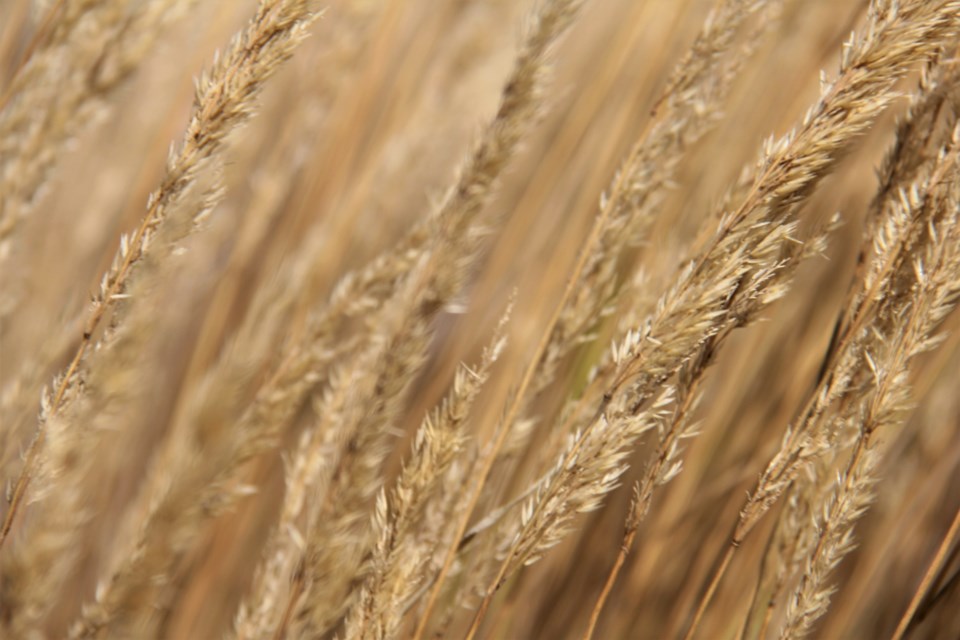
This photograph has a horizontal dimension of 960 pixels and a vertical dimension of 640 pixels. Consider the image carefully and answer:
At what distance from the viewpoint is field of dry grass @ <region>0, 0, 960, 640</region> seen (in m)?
0.74

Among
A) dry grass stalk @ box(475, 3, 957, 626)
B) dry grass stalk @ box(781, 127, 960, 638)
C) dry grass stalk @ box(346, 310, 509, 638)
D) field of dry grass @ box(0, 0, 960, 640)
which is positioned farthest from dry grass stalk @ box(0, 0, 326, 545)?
dry grass stalk @ box(781, 127, 960, 638)

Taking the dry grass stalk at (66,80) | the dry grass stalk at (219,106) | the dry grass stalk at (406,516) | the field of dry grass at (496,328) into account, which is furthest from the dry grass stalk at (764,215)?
the dry grass stalk at (66,80)

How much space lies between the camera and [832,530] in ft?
2.35

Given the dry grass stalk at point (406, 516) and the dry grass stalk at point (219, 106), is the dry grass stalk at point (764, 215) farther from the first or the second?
the dry grass stalk at point (219, 106)

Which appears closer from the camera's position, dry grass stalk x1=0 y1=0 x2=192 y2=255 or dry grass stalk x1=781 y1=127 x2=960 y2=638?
dry grass stalk x1=781 y1=127 x2=960 y2=638

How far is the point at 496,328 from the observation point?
75 cm

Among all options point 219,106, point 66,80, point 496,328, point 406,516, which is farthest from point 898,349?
point 66,80

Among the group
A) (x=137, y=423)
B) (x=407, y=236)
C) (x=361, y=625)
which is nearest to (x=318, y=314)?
(x=407, y=236)

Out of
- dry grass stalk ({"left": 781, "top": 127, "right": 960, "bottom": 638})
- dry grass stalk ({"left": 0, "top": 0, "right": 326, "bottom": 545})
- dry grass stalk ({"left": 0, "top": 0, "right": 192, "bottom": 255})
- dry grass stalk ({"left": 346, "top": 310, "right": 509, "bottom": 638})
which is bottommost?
dry grass stalk ({"left": 781, "top": 127, "right": 960, "bottom": 638})

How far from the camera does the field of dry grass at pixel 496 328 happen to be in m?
0.74

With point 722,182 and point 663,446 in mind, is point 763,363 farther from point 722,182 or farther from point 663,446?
point 663,446

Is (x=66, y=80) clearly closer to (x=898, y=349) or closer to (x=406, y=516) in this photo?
(x=406, y=516)

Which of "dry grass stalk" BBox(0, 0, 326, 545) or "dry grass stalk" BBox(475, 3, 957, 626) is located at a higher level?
"dry grass stalk" BBox(0, 0, 326, 545)

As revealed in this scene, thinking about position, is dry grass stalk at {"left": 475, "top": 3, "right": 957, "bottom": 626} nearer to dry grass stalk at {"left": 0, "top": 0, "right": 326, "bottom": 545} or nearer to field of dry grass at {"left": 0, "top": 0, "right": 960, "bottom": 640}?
field of dry grass at {"left": 0, "top": 0, "right": 960, "bottom": 640}
